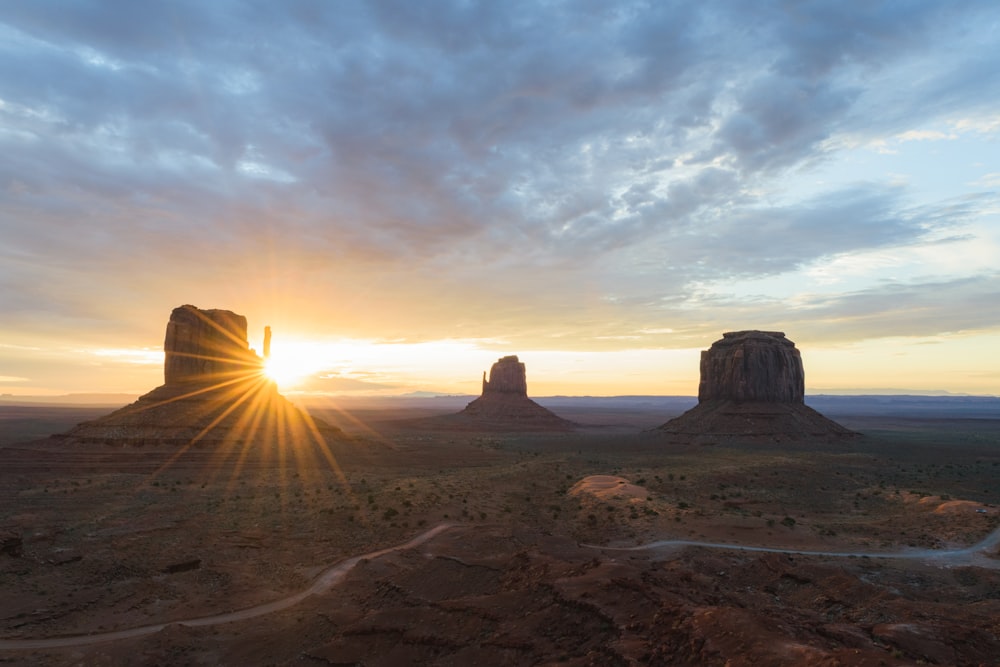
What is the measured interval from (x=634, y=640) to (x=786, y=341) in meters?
109

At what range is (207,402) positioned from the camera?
74250mm

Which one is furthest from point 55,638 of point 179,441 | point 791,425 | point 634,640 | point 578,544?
point 791,425

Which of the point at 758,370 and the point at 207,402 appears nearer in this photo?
the point at 207,402

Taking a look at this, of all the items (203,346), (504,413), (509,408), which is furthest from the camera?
(509,408)

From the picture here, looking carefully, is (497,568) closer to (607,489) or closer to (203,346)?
(607,489)

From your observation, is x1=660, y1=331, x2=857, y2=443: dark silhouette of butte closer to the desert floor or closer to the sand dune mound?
the desert floor

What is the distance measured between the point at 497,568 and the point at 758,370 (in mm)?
93808

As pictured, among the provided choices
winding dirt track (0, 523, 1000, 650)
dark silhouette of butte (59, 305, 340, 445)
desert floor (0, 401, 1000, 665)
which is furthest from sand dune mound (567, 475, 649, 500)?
dark silhouette of butte (59, 305, 340, 445)

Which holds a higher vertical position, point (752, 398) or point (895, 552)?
point (752, 398)

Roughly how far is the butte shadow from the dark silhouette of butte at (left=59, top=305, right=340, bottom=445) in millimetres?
54976

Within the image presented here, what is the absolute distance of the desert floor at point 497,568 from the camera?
1434 cm

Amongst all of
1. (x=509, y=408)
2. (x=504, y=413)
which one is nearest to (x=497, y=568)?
(x=504, y=413)

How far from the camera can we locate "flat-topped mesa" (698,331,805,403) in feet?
335

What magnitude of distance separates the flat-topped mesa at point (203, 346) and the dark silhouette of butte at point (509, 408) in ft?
216
